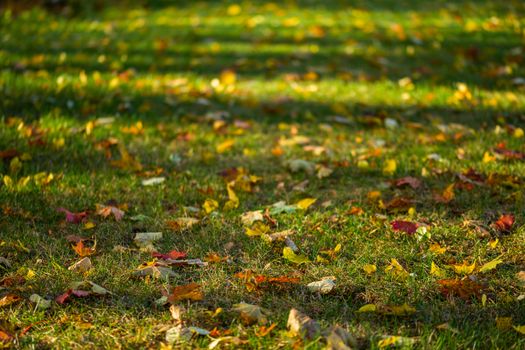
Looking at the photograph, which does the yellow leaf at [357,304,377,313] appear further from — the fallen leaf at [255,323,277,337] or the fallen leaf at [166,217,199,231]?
the fallen leaf at [166,217,199,231]

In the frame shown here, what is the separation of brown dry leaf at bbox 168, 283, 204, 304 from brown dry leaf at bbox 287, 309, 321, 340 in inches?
14.8

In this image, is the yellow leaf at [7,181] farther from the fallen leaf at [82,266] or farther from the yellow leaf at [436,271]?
the yellow leaf at [436,271]

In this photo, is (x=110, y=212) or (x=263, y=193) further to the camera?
(x=263, y=193)

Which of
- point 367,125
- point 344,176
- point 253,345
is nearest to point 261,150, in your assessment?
point 344,176

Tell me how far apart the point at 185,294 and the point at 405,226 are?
1.12 meters

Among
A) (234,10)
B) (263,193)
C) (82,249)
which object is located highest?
(234,10)

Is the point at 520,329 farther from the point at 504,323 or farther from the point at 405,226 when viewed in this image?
the point at 405,226

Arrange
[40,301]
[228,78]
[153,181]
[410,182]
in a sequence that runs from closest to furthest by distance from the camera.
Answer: [40,301] < [410,182] < [153,181] < [228,78]

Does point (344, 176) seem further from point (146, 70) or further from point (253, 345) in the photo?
point (146, 70)

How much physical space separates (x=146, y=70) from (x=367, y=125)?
96.9 inches

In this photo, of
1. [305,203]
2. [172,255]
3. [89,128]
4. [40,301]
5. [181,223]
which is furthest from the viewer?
[89,128]

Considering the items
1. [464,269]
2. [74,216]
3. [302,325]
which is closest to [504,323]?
[464,269]

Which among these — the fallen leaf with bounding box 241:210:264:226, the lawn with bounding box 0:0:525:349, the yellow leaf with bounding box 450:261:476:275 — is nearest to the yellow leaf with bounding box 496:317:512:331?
the lawn with bounding box 0:0:525:349

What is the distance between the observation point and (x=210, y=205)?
2.98 m
